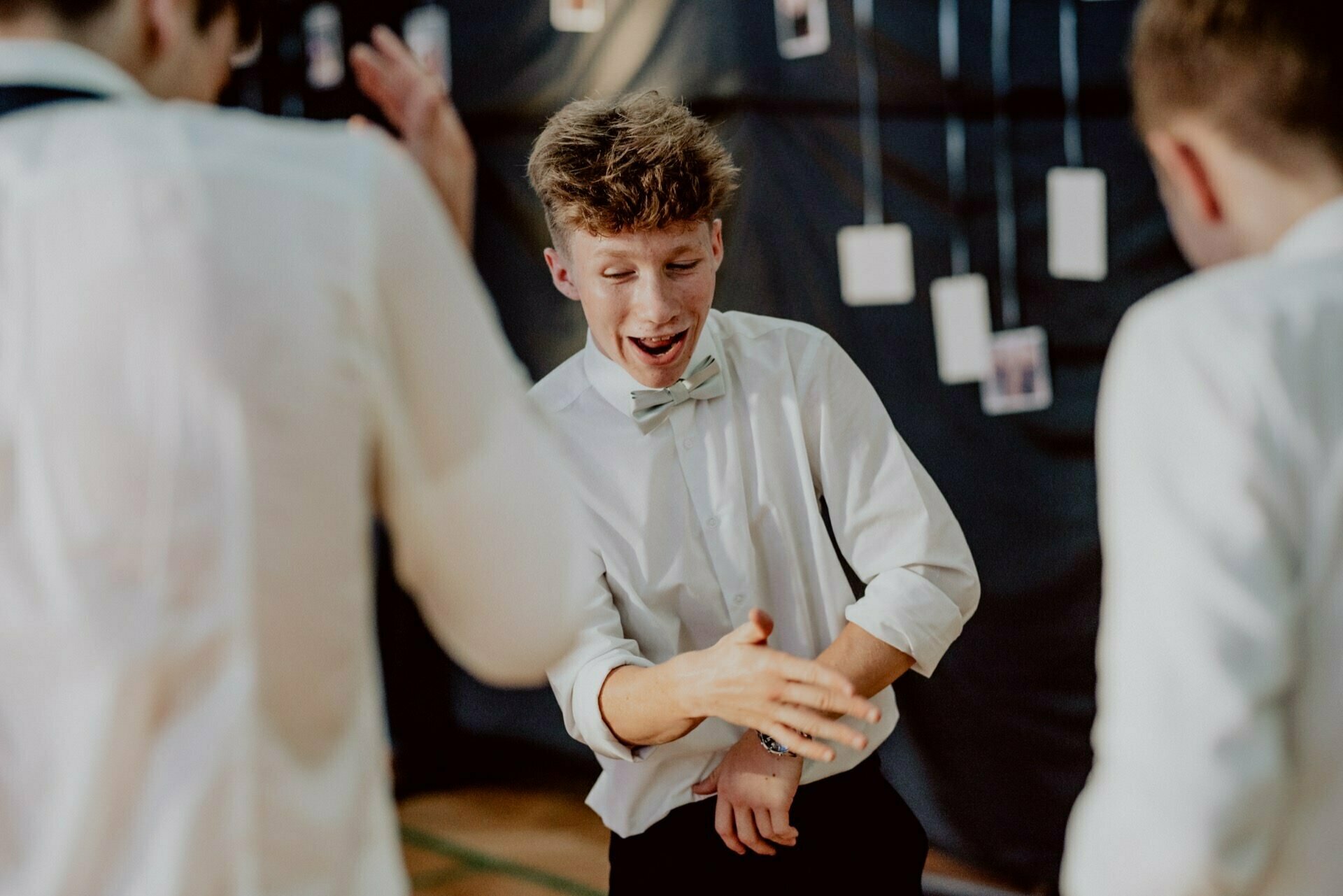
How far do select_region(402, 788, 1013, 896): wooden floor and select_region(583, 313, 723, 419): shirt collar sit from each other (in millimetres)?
2170

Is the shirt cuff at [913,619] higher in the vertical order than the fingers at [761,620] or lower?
lower

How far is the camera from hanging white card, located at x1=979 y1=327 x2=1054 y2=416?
11.1ft

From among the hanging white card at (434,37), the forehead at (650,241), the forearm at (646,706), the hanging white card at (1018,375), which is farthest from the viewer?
the hanging white card at (434,37)

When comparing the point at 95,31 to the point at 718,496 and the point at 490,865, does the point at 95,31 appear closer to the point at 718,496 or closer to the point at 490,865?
the point at 718,496

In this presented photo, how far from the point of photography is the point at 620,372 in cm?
193

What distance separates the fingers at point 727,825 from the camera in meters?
1.77

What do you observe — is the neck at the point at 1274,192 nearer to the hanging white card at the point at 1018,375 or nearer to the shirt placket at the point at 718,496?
the shirt placket at the point at 718,496

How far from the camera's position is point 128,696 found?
870mm

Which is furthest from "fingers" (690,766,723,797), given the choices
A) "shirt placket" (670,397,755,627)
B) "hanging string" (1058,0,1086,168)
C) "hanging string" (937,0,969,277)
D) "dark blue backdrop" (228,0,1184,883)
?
"hanging string" (1058,0,1086,168)

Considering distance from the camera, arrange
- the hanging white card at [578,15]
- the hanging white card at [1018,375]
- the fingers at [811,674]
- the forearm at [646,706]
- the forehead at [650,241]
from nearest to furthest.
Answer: the fingers at [811,674], the forearm at [646,706], the forehead at [650,241], the hanging white card at [1018,375], the hanging white card at [578,15]

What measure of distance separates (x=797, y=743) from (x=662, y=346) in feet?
2.10

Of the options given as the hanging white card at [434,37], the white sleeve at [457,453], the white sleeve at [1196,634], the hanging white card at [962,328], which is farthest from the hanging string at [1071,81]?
the white sleeve at [457,453]

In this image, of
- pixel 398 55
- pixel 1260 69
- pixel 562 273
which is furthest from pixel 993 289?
pixel 398 55

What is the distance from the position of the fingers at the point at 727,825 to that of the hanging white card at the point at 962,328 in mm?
1952
